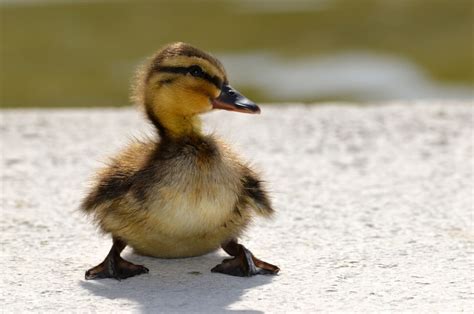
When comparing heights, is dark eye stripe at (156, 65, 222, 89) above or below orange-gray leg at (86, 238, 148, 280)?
above

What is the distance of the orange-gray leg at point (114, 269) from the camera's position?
4188 mm

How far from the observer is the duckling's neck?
13.9 feet

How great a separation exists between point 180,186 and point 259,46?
394 inches

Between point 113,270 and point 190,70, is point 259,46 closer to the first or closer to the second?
point 190,70

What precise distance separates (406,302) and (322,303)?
30cm

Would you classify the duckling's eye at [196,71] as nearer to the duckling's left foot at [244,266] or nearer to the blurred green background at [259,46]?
the duckling's left foot at [244,266]

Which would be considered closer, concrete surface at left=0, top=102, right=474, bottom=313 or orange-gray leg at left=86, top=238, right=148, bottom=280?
concrete surface at left=0, top=102, right=474, bottom=313

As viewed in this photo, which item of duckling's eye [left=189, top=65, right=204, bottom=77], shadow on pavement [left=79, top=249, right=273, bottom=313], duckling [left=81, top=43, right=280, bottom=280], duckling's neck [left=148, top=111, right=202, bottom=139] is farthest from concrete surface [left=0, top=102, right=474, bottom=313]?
duckling's eye [left=189, top=65, right=204, bottom=77]

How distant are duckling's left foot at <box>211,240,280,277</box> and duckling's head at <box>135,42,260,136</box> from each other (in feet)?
1.70

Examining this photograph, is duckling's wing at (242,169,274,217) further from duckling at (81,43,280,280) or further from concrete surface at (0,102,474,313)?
concrete surface at (0,102,474,313)

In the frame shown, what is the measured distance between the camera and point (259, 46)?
13922 millimetres

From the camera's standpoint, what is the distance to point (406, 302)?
12.7ft

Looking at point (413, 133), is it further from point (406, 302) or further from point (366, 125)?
point (406, 302)

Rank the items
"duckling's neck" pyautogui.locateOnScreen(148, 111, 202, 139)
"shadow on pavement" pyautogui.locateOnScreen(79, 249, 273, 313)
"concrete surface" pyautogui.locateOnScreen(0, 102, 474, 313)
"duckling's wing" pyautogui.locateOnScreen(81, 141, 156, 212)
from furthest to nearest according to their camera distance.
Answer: "duckling's neck" pyautogui.locateOnScreen(148, 111, 202, 139) < "duckling's wing" pyautogui.locateOnScreen(81, 141, 156, 212) < "concrete surface" pyautogui.locateOnScreen(0, 102, 474, 313) < "shadow on pavement" pyautogui.locateOnScreen(79, 249, 273, 313)
